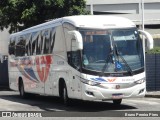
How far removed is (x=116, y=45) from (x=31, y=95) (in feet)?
33.2

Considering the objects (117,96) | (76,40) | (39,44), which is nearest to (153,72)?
(39,44)

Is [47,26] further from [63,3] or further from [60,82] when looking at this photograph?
[63,3]

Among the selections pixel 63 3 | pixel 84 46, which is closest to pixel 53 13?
pixel 63 3

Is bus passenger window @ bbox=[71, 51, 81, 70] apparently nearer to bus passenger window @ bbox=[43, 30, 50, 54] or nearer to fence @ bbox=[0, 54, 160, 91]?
bus passenger window @ bbox=[43, 30, 50, 54]

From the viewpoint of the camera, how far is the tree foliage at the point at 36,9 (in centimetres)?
3406

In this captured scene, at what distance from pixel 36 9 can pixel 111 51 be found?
57.7ft

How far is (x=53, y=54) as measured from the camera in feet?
66.1

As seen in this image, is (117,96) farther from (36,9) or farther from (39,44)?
(36,9)

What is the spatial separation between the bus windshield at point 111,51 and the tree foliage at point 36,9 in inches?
657

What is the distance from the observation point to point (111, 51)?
56.7ft

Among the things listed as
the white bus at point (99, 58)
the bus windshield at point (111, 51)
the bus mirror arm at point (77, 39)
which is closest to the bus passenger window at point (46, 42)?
the white bus at point (99, 58)

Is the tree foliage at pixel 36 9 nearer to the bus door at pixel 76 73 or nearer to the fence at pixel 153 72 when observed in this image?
the fence at pixel 153 72

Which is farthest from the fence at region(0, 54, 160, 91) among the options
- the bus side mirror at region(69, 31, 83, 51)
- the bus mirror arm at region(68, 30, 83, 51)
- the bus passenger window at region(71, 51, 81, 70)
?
the bus mirror arm at region(68, 30, 83, 51)

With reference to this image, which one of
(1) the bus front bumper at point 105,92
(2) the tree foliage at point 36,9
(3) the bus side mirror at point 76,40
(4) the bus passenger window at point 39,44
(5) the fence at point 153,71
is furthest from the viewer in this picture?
(2) the tree foliage at point 36,9
